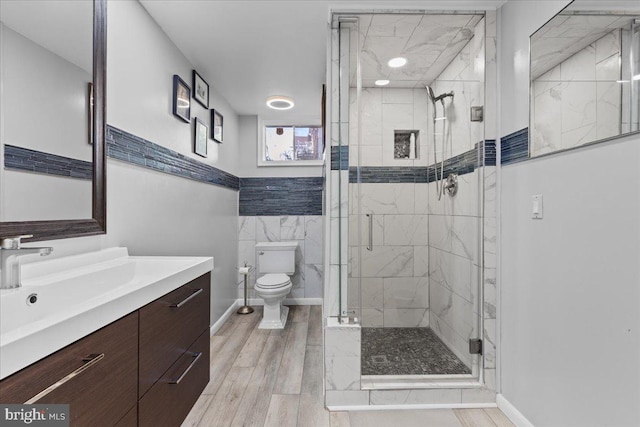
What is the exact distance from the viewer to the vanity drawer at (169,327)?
118 centimetres

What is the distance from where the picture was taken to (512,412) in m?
1.76

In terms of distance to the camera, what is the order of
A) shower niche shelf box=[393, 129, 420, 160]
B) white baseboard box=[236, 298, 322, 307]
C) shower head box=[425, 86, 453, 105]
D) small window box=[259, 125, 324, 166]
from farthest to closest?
1. small window box=[259, 125, 324, 166]
2. white baseboard box=[236, 298, 322, 307]
3. shower niche shelf box=[393, 129, 420, 160]
4. shower head box=[425, 86, 453, 105]

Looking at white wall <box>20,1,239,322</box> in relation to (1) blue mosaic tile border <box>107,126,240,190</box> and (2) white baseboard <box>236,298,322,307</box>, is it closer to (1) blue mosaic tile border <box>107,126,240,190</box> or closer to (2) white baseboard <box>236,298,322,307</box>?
(1) blue mosaic tile border <box>107,126,240,190</box>

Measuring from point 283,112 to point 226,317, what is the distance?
2480 millimetres

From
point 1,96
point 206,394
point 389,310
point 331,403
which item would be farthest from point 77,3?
point 389,310

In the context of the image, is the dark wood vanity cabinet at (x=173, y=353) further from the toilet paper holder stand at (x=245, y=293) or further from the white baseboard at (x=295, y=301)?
the white baseboard at (x=295, y=301)

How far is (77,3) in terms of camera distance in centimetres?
142

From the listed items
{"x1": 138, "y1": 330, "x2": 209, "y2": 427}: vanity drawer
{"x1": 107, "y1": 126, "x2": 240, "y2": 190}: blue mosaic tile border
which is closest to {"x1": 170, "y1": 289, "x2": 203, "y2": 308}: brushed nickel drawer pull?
{"x1": 138, "y1": 330, "x2": 209, "y2": 427}: vanity drawer

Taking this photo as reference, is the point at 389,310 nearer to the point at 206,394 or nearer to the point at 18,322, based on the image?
the point at 206,394

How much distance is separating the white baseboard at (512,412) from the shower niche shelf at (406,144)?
189 centimetres

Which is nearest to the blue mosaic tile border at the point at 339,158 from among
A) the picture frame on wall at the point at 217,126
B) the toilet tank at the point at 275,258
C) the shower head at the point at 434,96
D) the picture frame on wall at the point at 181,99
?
the shower head at the point at 434,96

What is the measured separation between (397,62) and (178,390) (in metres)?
2.56

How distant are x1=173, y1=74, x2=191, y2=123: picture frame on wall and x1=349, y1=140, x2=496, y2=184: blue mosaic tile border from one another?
1372mm

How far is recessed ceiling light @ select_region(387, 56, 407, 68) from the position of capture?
7.93ft
